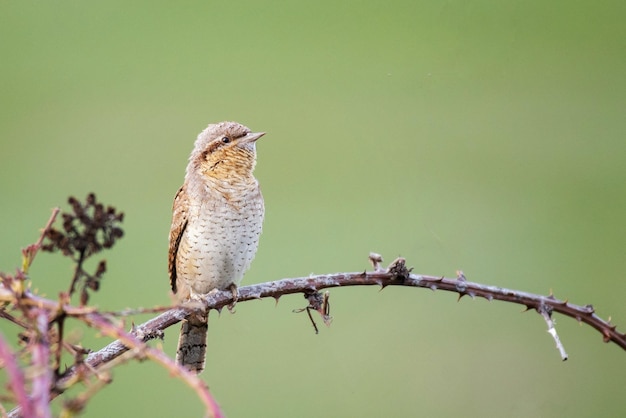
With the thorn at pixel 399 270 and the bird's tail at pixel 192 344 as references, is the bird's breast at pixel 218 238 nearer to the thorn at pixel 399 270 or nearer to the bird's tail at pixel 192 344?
the bird's tail at pixel 192 344

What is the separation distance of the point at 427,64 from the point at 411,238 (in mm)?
2920

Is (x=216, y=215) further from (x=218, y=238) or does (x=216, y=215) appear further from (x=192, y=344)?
(x=192, y=344)

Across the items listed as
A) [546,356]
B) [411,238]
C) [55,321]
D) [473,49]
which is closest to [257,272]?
[411,238]

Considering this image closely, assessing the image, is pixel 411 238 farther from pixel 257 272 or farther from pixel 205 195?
pixel 205 195

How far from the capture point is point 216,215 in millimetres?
3754

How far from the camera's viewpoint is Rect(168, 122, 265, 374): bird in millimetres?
3752

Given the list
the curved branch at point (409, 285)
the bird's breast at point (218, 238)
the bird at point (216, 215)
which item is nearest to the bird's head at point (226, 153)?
the bird at point (216, 215)

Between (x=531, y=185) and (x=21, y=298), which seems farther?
(x=531, y=185)

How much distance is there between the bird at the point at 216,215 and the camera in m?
3.75

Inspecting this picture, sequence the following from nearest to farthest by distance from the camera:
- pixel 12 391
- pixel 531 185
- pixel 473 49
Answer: pixel 12 391 → pixel 531 185 → pixel 473 49

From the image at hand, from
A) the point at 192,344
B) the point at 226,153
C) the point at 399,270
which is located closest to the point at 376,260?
the point at 399,270

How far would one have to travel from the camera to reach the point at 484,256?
8570 millimetres

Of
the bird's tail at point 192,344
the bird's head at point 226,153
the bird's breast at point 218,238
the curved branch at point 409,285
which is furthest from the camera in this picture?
the bird's head at point 226,153

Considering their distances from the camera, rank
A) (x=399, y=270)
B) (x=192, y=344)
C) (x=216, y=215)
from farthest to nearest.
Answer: (x=216, y=215)
(x=192, y=344)
(x=399, y=270)
